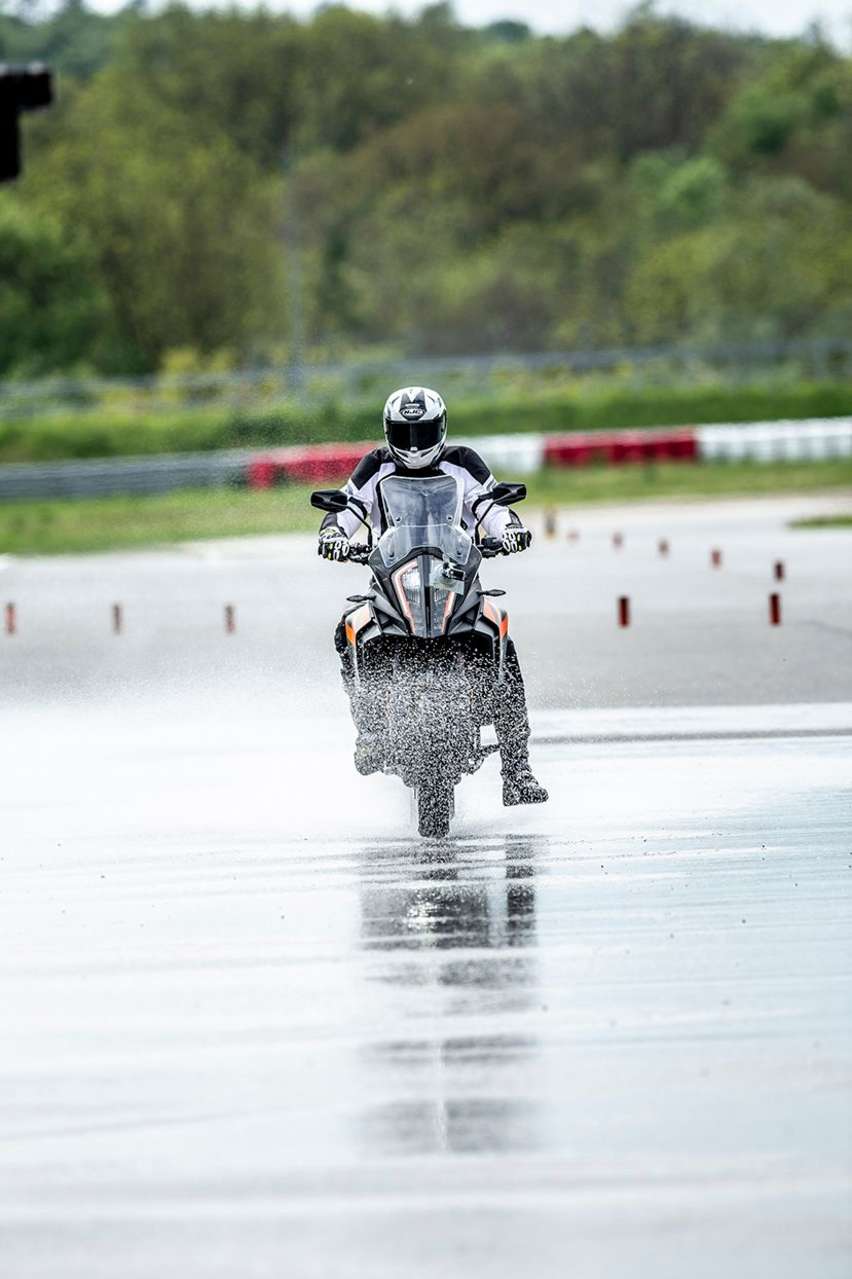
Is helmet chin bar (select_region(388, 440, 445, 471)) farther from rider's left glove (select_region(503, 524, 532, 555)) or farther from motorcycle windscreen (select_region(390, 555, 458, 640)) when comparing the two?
motorcycle windscreen (select_region(390, 555, 458, 640))

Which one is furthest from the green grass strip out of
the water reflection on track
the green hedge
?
the water reflection on track

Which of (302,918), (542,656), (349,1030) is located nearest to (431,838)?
(302,918)

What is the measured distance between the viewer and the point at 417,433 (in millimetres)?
11586

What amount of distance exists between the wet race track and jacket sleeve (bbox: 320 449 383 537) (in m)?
1.25

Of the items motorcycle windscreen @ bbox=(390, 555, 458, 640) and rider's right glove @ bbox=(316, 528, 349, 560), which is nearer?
motorcycle windscreen @ bbox=(390, 555, 458, 640)

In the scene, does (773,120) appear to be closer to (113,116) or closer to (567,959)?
(113,116)

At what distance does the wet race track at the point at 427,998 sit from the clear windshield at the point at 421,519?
1153 millimetres

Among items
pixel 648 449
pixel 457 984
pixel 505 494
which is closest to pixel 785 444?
pixel 648 449

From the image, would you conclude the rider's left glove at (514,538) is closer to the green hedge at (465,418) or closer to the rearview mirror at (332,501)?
the rearview mirror at (332,501)

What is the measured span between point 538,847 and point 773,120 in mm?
127722

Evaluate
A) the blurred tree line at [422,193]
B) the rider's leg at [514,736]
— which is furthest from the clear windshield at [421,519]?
the blurred tree line at [422,193]

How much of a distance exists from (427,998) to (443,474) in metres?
4.32

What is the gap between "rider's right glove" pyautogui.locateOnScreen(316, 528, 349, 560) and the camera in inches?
469

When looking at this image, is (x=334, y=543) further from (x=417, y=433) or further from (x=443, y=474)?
(x=417, y=433)
